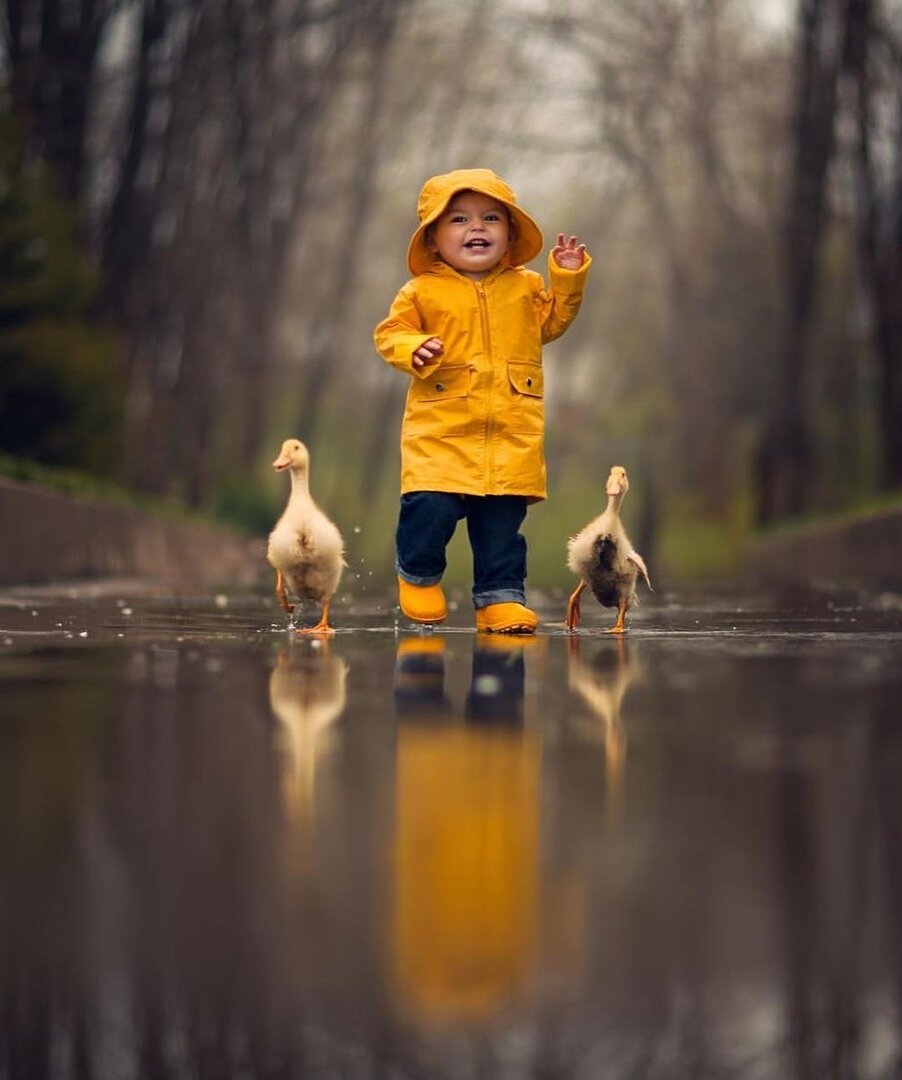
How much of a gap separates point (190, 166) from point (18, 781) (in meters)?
25.8

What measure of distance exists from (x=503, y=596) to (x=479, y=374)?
1047 mm

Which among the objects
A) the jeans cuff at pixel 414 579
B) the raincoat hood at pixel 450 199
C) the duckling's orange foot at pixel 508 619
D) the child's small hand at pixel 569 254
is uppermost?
the raincoat hood at pixel 450 199

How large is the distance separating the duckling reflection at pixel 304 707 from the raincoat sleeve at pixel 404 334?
1350 millimetres

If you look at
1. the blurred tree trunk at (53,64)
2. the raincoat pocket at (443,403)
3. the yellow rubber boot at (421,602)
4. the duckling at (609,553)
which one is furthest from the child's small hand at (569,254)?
the blurred tree trunk at (53,64)

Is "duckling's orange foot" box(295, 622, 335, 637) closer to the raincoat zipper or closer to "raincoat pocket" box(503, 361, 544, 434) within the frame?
the raincoat zipper

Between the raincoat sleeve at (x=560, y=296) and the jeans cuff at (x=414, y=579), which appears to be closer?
the raincoat sleeve at (x=560, y=296)

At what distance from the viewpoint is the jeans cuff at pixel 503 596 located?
36.1 feet

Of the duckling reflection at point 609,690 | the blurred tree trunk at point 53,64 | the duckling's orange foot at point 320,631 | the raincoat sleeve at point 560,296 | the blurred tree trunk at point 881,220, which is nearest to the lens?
the duckling reflection at point 609,690

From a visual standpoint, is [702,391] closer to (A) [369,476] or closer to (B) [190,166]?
(A) [369,476]

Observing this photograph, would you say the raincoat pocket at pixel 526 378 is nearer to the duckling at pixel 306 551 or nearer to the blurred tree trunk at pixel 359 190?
the duckling at pixel 306 551

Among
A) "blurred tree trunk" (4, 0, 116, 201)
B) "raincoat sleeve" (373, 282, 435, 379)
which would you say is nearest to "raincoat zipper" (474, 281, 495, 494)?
"raincoat sleeve" (373, 282, 435, 379)

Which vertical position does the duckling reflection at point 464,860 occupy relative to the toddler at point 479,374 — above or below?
below

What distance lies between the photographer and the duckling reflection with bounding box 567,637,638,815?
5.57 metres

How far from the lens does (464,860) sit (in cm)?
446
